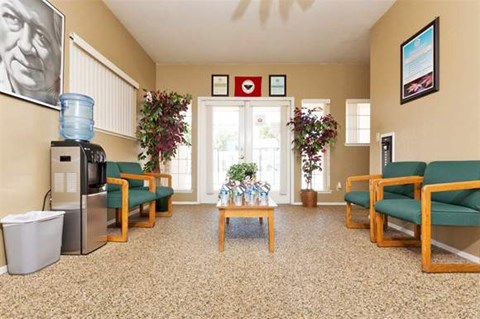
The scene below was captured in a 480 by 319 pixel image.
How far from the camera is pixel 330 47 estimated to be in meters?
4.82

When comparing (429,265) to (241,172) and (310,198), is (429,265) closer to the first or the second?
(241,172)

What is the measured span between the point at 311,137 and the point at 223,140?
1780mm

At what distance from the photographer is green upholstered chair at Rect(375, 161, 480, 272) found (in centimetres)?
202

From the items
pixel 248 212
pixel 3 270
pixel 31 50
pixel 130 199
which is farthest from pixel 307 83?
pixel 3 270

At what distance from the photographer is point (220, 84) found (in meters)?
5.58

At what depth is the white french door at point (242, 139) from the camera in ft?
18.3

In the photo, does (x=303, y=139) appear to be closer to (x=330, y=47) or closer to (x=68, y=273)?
(x=330, y=47)

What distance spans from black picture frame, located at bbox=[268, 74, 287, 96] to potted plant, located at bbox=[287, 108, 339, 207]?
1.96 ft

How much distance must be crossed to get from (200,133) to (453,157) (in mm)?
4197

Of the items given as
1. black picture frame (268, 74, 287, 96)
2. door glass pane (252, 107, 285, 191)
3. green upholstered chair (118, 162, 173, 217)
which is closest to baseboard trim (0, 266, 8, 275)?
green upholstered chair (118, 162, 173, 217)

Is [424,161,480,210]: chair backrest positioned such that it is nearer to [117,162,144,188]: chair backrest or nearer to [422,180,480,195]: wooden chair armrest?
[422,180,480,195]: wooden chair armrest

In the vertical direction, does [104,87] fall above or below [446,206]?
above

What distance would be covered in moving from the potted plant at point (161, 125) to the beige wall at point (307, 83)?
3.78 feet

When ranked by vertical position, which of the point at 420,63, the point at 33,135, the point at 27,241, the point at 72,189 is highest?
the point at 420,63
